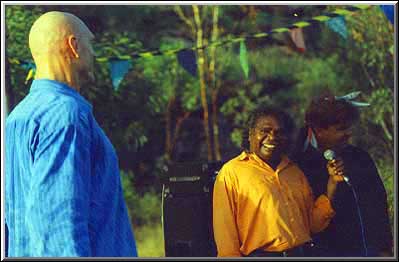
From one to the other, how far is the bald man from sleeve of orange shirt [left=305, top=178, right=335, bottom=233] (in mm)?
1278

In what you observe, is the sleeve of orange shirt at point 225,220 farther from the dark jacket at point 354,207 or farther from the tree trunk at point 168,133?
the tree trunk at point 168,133

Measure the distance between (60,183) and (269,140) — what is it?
152 centimetres

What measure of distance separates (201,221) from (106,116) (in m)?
4.25

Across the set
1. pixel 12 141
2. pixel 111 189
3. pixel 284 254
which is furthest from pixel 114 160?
pixel 284 254

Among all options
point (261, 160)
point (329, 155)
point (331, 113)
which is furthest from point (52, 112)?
point (331, 113)

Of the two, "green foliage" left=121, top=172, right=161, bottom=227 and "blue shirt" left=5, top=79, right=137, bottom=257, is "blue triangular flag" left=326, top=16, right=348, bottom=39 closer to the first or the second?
"blue shirt" left=5, top=79, right=137, bottom=257

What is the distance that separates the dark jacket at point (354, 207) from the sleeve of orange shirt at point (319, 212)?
0.03 m

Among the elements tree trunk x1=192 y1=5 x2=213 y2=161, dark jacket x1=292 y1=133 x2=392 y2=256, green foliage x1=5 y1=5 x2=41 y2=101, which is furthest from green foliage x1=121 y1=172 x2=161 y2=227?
dark jacket x1=292 y1=133 x2=392 y2=256

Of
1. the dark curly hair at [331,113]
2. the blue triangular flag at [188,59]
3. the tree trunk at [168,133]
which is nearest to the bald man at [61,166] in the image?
the dark curly hair at [331,113]

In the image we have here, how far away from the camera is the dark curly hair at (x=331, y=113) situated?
16.9ft

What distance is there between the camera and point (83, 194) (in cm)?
364

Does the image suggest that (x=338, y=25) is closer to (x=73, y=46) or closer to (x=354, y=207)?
(x=354, y=207)

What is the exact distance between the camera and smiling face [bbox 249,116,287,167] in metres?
4.89

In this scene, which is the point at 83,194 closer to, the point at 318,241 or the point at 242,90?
the point at 318,241
